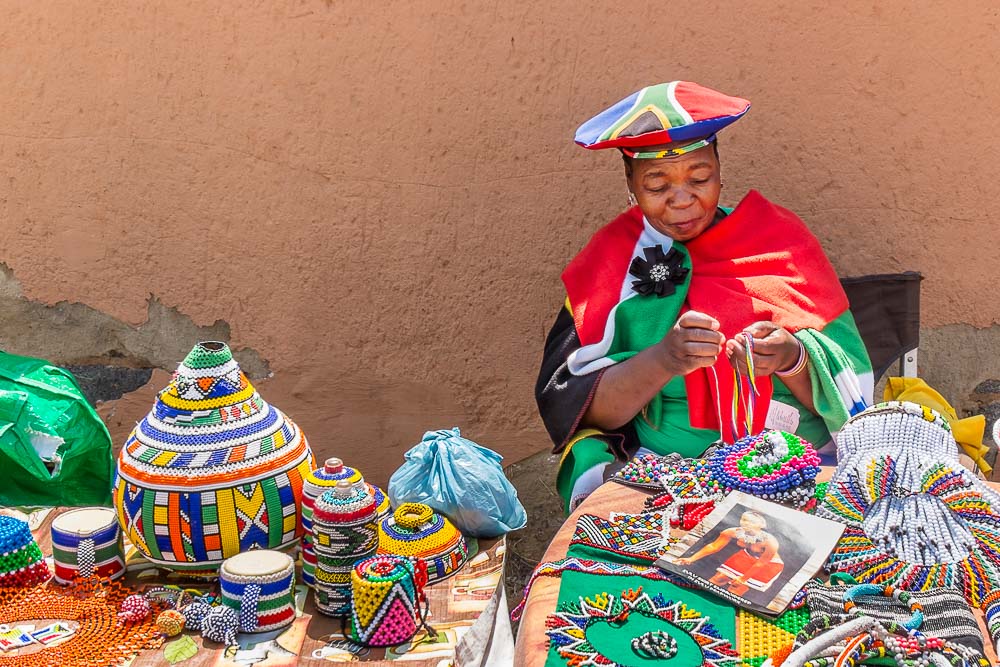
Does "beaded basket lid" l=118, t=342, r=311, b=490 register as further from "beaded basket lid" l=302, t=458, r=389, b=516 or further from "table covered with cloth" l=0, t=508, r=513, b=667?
"table covered with cloth" l=0, t=508, r=513, b=667

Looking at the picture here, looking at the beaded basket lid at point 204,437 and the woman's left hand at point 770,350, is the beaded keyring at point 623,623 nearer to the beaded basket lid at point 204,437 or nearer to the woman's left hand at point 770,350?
the beaded basket lid at point 204,437

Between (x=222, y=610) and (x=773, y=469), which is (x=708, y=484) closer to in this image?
(x=773, y=469)

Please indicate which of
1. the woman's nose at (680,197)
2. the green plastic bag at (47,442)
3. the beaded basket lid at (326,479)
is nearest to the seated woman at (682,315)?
the woman's nose at (680,197)

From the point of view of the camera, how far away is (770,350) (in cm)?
252

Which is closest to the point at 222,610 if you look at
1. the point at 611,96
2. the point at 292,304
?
the point at 292,304

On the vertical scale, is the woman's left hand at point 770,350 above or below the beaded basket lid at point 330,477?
above

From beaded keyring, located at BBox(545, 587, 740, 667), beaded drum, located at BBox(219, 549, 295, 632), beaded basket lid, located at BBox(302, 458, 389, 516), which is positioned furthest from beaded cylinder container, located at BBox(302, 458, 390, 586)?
beaded keyring, located at BBox(545, 587, 740, 667)

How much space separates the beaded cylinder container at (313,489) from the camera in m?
2.03

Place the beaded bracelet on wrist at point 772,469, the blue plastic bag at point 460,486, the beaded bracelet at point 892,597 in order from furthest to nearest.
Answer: the blue plastic bag at point 460,486 → the beaded bracelet on wrist at point 772,469 → the beaded bracelet at point 892,597

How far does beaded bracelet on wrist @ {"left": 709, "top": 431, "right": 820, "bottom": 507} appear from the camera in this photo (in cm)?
208

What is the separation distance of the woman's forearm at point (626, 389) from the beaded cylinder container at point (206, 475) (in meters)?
0.88

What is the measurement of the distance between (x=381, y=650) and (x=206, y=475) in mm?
462

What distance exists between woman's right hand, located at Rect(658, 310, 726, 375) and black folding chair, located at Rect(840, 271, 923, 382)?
2.73 ft

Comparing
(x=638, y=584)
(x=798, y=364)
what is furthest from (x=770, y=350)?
(x=638, y=584)
